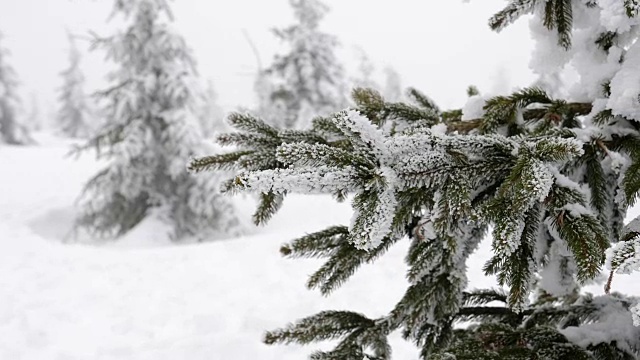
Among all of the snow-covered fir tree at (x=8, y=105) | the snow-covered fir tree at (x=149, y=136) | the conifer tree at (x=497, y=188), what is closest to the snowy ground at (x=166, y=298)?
the conifer tree at (x=497, y=188)

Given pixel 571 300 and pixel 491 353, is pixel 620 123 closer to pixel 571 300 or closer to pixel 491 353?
pixel 491 353

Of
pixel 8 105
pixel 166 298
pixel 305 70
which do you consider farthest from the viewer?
pixel 8 105

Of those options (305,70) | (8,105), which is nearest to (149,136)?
(305,70)

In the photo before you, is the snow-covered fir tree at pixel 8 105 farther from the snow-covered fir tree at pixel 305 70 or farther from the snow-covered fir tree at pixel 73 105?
the snow-covered fir tree at pixel 305 70

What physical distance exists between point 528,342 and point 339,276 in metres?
0.72

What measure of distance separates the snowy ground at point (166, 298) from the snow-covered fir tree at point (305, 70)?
8865 mm

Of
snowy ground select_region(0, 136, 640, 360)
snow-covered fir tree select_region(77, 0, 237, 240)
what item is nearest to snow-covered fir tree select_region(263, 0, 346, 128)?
snow-covered fir tree select_region(77, 0, 237, 240)

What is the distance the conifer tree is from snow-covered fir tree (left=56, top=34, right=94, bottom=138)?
45316 millimetres

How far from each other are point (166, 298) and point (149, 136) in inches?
271

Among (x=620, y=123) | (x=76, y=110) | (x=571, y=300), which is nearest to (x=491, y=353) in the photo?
(x=620, y=123)

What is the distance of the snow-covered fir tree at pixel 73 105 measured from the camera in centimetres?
4144

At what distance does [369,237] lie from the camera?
105 centimetres

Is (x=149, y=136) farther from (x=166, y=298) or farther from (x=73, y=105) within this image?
(x=73, y=105)

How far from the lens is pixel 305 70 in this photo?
16.8 meters
